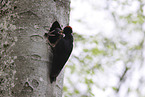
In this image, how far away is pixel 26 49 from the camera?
5.91 feet

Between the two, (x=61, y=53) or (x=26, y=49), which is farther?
(x=61, y=53)

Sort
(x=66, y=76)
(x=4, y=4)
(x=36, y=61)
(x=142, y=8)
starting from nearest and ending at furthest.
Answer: (x=36, y=61) < (x=4, y=4) < (x=66, y=76) < (x=142, y=8)

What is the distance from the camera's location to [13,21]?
1.90m

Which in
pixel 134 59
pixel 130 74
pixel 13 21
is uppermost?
pixel 13 21

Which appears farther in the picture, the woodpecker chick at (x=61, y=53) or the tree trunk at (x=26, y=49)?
the woodpecker chick at (x=61, y=53)

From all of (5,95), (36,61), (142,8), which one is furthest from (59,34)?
(142,8)

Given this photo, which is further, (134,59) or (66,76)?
(134,59)

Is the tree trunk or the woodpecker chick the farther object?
the woodpecker chick

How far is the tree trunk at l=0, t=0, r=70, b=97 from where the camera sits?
1.70 meters

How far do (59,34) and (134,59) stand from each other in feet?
27.3

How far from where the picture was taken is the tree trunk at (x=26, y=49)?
1703mm

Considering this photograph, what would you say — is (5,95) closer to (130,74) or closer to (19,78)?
(19,78)

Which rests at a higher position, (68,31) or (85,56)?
(68,31)

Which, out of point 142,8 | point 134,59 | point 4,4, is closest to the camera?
point 4,4
